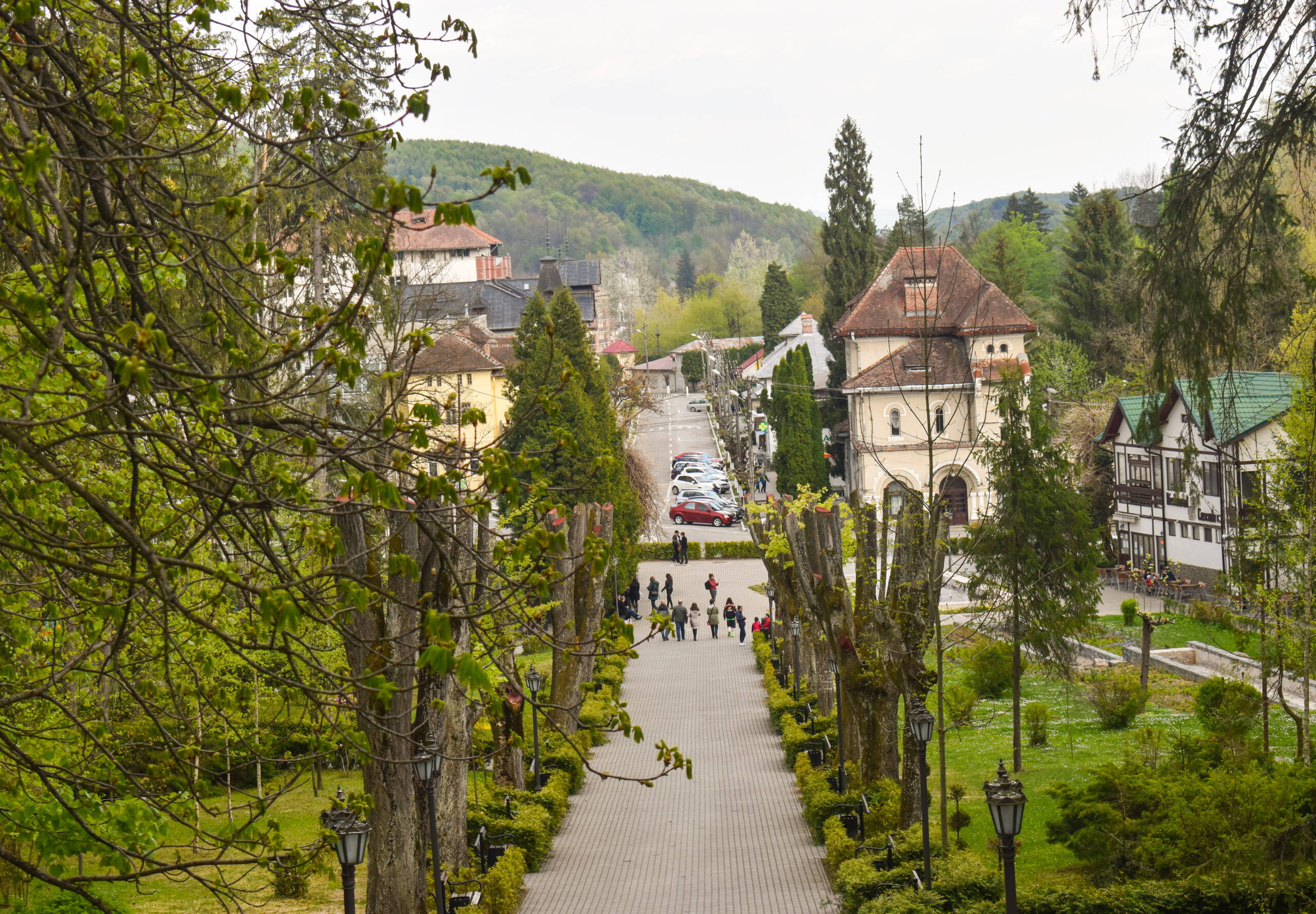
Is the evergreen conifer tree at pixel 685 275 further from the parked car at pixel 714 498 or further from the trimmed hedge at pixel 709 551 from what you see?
the trimmed hedge at pixel 709 551

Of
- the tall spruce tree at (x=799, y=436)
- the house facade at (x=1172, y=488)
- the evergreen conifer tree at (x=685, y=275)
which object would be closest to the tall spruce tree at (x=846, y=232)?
the tall spruce tree at (x=799, y=436)

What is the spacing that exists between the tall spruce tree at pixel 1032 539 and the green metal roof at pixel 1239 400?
10.3ft

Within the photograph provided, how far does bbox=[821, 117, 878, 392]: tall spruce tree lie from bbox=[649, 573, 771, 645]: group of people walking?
20603 mm

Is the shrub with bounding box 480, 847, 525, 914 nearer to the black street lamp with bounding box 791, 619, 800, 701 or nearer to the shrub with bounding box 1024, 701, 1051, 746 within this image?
the black street lamp with bounding box 791, 619, 800, 701

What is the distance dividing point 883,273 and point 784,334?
33053mm

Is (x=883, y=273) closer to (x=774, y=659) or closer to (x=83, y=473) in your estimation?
(x=774, y=659)

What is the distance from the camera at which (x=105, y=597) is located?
639 centimetres

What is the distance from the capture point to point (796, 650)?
2631 centimetres

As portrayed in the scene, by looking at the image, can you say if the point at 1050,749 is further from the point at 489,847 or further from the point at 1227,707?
the point at 489,847

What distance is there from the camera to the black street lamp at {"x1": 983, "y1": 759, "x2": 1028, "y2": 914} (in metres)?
9.70

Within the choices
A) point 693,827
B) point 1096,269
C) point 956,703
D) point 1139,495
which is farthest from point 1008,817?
point 1096,269

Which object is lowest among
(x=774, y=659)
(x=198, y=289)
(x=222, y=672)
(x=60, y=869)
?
(x=774, y=659)

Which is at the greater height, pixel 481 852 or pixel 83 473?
pixel 83 473

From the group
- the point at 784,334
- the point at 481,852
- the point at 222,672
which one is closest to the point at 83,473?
the point at 481,852
